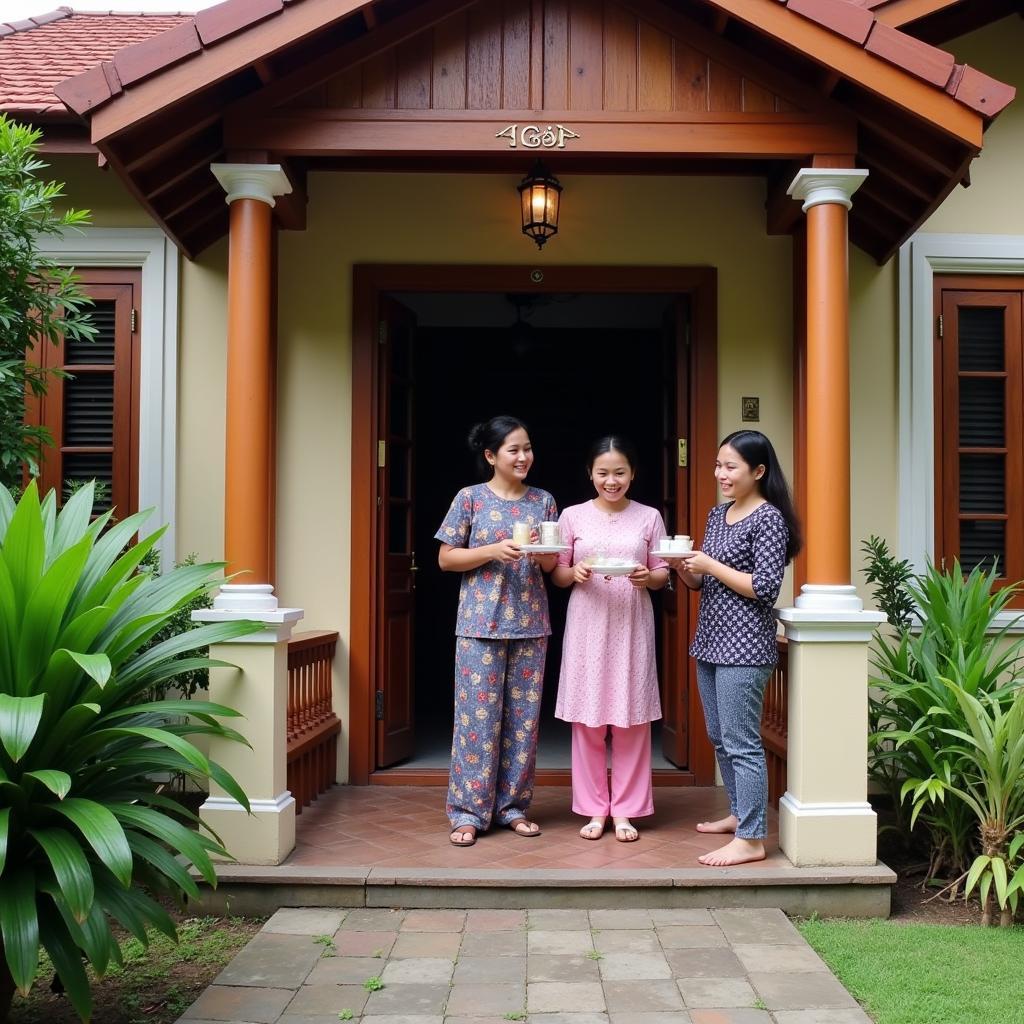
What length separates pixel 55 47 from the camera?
5.78m

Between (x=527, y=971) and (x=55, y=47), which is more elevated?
(x=55, y=47)

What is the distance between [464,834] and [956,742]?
1983mm

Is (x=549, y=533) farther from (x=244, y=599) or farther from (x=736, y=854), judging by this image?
(x=736, y=854)

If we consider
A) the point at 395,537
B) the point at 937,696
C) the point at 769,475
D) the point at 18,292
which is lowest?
the point at 937,696

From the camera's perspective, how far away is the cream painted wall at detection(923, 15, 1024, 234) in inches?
203

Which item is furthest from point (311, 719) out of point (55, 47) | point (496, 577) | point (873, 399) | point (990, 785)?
point (55, 47)

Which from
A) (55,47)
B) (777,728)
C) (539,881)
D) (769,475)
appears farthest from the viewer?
(55,47)

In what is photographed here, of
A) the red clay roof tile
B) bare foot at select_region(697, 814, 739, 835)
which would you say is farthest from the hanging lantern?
bare foot at select_region(697, 814, 739, 835)

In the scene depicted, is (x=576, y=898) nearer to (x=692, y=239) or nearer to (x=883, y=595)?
(x=883, y=595)

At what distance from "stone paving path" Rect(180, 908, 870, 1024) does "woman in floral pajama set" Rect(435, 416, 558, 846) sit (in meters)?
0.62

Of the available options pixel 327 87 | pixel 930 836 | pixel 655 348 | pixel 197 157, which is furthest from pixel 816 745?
pixel 655 348

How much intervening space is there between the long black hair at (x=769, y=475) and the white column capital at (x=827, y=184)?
1012 millimetres

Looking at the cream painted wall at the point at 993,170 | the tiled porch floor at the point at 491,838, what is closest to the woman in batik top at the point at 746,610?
the tiled porch floor at the point at 491,838

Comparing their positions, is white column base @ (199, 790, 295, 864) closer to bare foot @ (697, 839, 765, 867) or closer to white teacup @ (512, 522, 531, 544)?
white teacup @ (512, 522, 531, 544)
